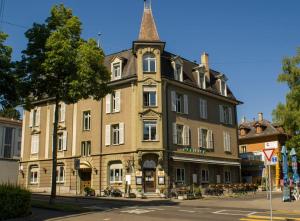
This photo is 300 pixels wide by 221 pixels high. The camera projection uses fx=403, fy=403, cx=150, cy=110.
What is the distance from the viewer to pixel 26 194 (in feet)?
57.9

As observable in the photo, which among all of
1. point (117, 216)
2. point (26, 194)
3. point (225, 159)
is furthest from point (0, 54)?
point (225, 159)

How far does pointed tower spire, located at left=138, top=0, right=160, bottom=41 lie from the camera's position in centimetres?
3722

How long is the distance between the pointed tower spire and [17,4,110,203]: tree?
1412 centimetres

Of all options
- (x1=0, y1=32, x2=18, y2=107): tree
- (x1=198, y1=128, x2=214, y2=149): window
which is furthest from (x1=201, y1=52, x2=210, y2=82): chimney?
(x1=0, y1=32, x2=18, y2=107): tree

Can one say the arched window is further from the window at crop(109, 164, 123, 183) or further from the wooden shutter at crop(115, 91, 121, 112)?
the window at crop(109, 164, 123, 183)

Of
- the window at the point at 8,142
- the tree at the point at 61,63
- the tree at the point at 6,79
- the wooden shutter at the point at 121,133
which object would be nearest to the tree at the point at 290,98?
the wooden shutter at the point at 121,133

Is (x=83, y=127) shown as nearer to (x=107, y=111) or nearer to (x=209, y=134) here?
(x=107, y=111)

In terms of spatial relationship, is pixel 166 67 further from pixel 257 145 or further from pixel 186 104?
pixel 257 145

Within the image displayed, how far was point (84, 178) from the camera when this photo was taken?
3894cm

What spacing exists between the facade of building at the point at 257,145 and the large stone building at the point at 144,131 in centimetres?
596

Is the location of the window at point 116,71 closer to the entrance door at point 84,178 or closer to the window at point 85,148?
the window at point 85,148

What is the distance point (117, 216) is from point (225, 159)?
26412mm

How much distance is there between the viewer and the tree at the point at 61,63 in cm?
2227

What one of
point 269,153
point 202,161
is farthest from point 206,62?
point 269,153
